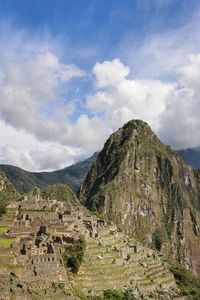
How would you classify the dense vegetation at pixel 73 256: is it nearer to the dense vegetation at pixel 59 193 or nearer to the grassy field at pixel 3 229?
the grassy field at pixel 3 229

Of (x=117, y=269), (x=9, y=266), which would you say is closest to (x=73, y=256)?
(x=117, y=269)

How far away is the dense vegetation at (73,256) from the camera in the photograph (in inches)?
1921

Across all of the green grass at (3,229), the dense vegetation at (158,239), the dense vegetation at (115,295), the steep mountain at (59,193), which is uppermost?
the steep mountain at (59,193)

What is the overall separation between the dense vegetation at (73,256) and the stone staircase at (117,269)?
1.21m

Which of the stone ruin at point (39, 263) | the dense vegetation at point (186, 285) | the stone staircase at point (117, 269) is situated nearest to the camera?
the stone ruin at point (39, 263)

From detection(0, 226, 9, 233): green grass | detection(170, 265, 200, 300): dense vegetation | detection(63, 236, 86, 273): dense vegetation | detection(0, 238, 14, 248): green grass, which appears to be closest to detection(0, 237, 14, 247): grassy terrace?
detection(0, 238, 14, 248): green grass

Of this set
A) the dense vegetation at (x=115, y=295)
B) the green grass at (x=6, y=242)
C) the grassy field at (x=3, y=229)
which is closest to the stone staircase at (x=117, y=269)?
the dense vegetation at (x=115, y=295)

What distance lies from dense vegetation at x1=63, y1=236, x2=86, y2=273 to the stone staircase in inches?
47.6

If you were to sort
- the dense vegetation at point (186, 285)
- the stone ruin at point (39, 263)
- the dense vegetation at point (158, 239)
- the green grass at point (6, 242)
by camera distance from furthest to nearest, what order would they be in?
the dense vegetation at point (158, 239), the dense vegetation at point (186, 285), the green grass at point (6, 242), the stone ruin at point (39, 263)

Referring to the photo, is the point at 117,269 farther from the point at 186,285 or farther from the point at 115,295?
the point at 186,285

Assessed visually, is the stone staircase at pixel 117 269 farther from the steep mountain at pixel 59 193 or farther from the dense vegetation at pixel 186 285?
the steep mountain at pixel 59 193

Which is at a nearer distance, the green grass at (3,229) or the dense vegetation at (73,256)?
the dense vegetation at (73,256)

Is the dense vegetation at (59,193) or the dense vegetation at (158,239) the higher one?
the dense vegetation at (59,193)

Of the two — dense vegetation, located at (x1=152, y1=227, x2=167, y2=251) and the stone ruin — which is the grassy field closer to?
the stone ruin
